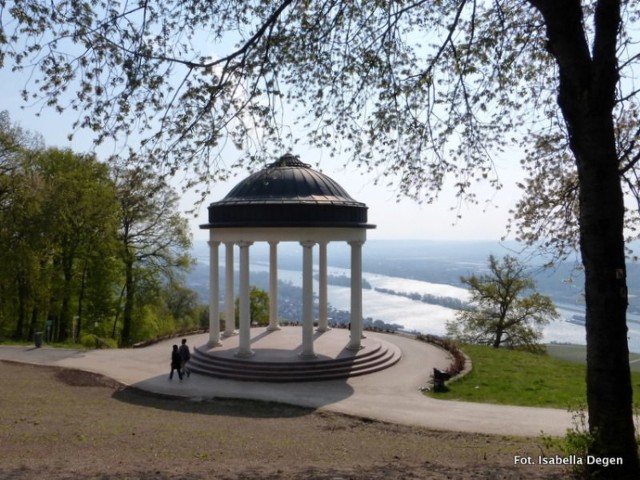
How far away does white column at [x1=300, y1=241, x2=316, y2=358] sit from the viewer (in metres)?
18.7

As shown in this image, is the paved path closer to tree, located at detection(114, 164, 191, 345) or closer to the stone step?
the stone step

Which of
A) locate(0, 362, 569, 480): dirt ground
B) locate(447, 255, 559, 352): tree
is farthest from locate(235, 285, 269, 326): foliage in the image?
locate(0, 362, 569, 480): dirt ground

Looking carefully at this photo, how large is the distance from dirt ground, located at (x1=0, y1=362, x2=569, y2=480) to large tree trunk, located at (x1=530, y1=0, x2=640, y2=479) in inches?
37.8

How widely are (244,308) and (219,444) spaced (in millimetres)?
9600

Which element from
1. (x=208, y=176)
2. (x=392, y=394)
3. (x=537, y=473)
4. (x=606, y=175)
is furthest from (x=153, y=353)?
(x=606, y=175)

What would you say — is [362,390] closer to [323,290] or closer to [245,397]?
[245,397]

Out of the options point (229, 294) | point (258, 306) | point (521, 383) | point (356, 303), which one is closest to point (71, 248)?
point (229, 294)

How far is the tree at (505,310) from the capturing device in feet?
112

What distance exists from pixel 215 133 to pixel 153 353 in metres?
16.9

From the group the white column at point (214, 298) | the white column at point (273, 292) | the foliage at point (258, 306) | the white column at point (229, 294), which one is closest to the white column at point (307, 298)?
the white column at point (214, 298)

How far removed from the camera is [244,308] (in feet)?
63.5

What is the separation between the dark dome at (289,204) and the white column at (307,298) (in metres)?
1.07

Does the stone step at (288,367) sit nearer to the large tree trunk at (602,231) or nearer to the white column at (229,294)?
the white column at (229,294)

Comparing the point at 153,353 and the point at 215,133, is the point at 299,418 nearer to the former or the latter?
the point at 215,133
